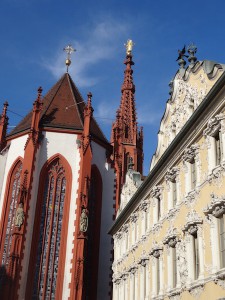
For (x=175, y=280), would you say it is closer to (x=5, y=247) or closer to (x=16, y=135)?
(x=5, y=247)

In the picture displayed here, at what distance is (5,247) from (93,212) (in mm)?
7114

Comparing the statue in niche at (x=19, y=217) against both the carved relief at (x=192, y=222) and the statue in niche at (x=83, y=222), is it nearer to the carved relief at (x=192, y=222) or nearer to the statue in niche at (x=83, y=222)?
the statue in niche at (x=83, y=222)

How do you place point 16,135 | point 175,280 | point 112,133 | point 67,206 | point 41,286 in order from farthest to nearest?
point 112,133 < point 16,135 < point 67,206 < point 41,286 < point 175,280

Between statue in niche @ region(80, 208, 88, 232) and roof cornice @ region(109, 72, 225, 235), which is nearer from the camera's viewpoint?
roof cornice @ region(109, 72, 225, 235)

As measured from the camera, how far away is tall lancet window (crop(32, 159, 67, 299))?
96.0 ft

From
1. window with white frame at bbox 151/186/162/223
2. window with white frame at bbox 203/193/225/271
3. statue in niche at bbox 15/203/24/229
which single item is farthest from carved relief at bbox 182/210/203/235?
statue in niche at bbox 15/203/24/229

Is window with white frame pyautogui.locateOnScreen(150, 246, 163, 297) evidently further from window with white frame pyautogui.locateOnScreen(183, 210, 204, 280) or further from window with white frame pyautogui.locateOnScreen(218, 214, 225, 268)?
window with white frame pyautogui.locateOnScreen(218, 214, 225, 268)

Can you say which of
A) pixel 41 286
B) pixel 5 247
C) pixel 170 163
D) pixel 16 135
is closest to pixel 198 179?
pixel 170 163

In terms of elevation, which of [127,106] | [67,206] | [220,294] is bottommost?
[220,294]

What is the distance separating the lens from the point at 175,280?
1484 cm

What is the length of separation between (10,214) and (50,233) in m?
3.63

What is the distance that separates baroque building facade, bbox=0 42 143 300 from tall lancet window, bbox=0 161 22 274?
0.07m

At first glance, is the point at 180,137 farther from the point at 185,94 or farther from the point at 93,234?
the point at 93,234

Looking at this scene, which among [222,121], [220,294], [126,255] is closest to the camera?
[220,294]
